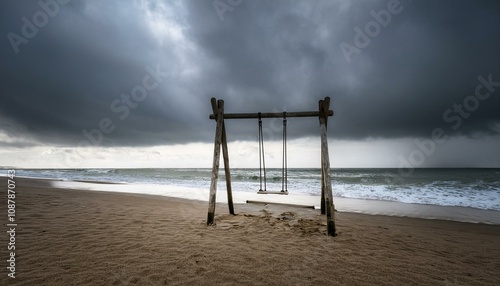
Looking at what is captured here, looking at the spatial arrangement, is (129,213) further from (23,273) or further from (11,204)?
(23,273)

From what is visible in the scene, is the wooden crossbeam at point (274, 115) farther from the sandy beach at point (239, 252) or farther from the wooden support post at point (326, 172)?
the sandy beach at point (239, 252)

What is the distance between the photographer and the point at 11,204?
6.79 meters

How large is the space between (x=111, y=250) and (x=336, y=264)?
3.89m

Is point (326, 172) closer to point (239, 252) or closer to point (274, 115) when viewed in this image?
point (274, 115)

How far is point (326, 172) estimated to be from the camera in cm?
556

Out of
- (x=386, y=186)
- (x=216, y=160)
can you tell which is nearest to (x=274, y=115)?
(x=216, y=160)

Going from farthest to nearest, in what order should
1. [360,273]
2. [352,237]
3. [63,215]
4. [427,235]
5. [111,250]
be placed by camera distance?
[63,215] → [427,235] → [352,237] → [111,250] → [360,273]

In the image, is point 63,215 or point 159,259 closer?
point 159,259

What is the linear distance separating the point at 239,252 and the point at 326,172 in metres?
2.91

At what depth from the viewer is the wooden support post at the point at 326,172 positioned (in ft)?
17.1

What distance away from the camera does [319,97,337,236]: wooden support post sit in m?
5.22

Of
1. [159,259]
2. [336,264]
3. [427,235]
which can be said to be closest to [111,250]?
[159,259]

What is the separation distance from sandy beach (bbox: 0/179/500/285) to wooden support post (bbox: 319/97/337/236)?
0.41 meters

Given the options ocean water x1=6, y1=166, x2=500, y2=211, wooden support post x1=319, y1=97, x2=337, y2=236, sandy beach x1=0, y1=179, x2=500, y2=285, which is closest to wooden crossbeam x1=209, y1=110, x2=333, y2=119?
wooden support post x1=319, y1=97, x2=337, y2=236
